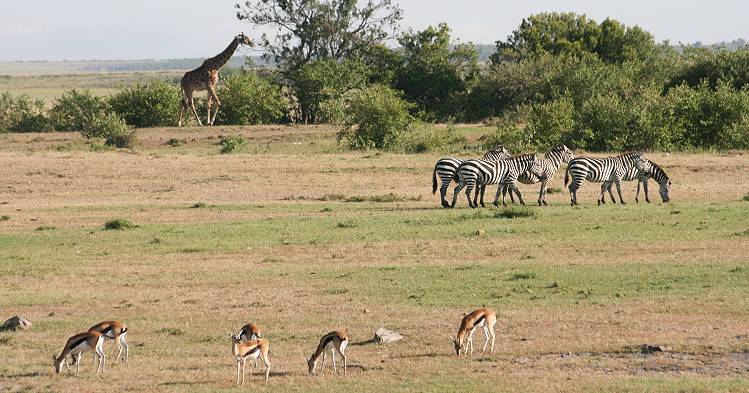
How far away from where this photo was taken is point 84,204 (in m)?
25.2

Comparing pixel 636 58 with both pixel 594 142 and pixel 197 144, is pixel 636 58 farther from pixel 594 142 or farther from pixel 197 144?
pixel 197 144

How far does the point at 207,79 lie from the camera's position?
4166 cm

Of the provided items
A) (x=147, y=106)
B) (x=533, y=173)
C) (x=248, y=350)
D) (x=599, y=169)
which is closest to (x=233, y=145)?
(x=147, y=106)

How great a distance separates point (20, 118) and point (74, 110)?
8.62ft

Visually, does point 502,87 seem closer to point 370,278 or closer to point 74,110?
point 74,110

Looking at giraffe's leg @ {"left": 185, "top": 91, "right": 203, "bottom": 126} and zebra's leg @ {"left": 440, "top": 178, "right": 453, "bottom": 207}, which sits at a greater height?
giraffe's leg @ {"left": 185, "top": 91, "right": 203, "bottom": 126}

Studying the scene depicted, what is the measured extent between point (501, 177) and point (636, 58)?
99.6ft

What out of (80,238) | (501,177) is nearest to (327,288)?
(80,238)

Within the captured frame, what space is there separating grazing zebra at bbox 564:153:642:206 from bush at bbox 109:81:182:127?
74.4 ft

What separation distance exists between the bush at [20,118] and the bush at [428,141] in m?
16.5

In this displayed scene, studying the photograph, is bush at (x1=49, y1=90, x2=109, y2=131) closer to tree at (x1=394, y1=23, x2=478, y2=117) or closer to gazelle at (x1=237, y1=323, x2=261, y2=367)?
tree at (x1=394, y1=23, x2=478, y2=117)

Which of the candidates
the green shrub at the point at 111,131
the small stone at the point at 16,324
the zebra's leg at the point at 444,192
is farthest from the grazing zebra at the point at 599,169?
the green shrub at the point at 111,131

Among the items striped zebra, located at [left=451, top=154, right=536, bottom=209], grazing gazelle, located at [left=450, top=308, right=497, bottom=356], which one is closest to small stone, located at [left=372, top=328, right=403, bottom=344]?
grazing gazelle, located at [left=450, top=308, right=497, bottom=356]

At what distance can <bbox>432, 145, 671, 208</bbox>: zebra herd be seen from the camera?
23.8 m
